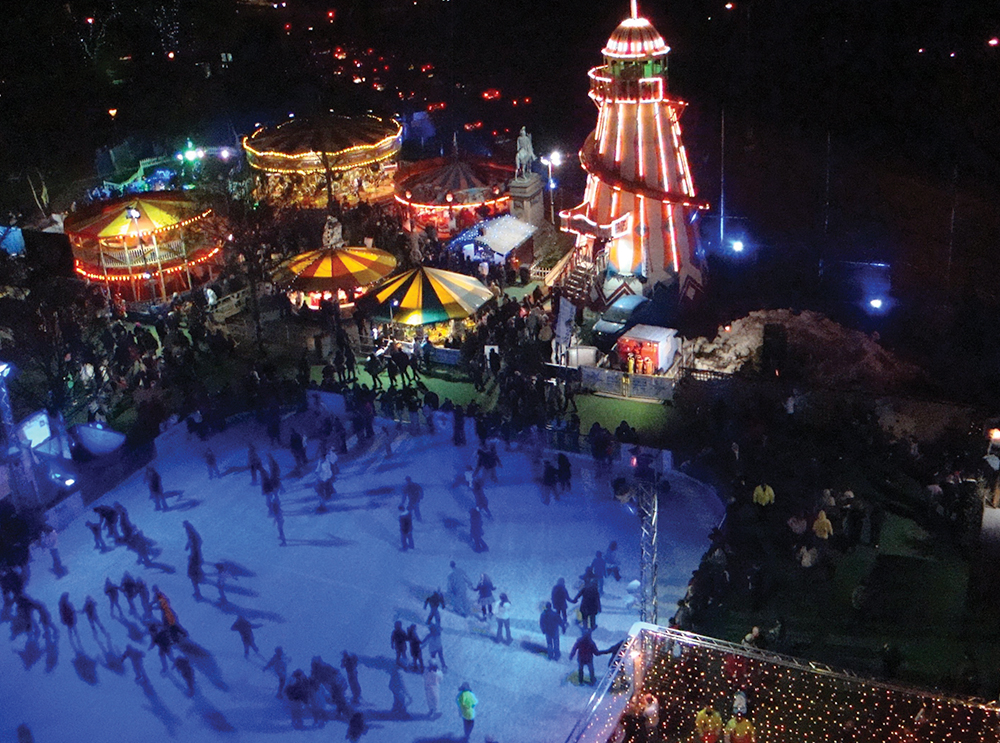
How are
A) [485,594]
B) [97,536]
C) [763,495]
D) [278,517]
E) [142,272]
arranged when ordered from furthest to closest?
Result: [142,272], [278,517], [97,536], [763,495], [485,594]

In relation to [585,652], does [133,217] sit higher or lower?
higher

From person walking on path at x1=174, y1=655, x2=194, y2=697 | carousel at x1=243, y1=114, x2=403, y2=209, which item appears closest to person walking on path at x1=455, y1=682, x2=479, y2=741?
person walking on path at x1=174, y1=655, x2=194, y2=697

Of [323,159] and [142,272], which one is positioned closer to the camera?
[142,272]

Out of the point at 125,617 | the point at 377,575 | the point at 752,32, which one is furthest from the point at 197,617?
the point at 752,32

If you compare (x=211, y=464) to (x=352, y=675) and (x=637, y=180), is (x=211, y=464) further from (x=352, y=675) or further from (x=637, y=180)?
(x=637, y=180)

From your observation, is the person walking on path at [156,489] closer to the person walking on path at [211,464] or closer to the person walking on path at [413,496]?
the person walking on path at [211,464]

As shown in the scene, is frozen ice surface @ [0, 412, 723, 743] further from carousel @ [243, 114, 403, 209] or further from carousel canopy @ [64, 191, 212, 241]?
carousel @ [243, 114, 403, 209]

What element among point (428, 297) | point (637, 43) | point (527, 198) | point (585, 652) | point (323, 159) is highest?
point (637, 43)

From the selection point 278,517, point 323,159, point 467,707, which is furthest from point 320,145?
point 467,707

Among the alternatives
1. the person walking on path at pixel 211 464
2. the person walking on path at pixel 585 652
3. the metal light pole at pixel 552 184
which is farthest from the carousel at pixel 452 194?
the person walking on path at pixel 585 652
